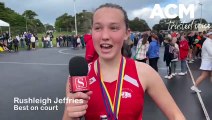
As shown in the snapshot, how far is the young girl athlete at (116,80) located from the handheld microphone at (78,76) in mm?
138

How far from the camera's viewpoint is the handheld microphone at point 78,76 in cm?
137

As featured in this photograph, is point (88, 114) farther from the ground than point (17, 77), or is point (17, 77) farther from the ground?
point (88, 114)

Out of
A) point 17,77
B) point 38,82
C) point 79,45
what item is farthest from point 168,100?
point 79,45

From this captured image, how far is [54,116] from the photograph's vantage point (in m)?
5.74

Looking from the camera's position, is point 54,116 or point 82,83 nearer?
point 82,83

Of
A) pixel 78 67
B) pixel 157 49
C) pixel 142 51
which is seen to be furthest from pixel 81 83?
pixel 157 49

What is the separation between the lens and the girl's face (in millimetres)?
1626

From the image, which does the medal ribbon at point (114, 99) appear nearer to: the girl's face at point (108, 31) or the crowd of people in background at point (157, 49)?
the girl's face at point (108, 31)

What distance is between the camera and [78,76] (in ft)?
4.81

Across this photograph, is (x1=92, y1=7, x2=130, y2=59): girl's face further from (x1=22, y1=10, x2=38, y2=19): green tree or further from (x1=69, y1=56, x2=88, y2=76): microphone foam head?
(x1=22, y1=10, x2=38, y2=19): green tree

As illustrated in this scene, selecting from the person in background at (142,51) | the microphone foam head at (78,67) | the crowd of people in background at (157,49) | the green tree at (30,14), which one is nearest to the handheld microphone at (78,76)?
the microphone foam head at (78,67)

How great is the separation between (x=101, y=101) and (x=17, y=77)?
9.91m

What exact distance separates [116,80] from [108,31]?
31 centimetres

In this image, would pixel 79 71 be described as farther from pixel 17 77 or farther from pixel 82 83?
pixel 17 77
